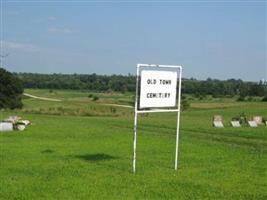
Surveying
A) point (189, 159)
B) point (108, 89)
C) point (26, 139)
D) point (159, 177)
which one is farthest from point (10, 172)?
point (108, 89)

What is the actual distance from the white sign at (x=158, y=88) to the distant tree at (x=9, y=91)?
220 ft

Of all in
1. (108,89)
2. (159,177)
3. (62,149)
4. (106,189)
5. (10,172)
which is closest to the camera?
(106,189)

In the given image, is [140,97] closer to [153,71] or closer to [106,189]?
[153,71]

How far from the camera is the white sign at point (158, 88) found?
14.1 m

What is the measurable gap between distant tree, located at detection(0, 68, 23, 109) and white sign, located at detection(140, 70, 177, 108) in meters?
67.1

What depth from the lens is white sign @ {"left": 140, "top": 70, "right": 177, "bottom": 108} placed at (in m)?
14.1

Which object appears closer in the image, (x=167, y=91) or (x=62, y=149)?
(x=167, y=91)

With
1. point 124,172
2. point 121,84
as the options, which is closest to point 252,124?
point 124,172

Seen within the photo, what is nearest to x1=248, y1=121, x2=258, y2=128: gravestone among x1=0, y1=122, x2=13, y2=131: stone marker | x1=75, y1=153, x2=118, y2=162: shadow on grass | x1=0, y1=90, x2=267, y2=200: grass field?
x1=0, y1=122, x2=13, y2=131: stone marker

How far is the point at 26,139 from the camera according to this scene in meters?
24.6

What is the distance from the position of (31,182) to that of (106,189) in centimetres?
189

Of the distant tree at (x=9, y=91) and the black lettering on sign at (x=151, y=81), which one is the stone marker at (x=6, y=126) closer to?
the black lettering on sign at (x=151, y=81)

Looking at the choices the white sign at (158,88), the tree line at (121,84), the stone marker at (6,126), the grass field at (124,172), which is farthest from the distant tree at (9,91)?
the white sign at (158,88)

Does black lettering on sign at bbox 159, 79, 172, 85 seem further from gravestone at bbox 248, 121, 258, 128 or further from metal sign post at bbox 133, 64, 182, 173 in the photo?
gravestone at bbox 248, 121, 258, 128
